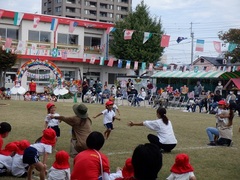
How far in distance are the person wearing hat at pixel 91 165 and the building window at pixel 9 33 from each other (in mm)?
32438

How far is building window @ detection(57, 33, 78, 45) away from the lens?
3761 centimetres

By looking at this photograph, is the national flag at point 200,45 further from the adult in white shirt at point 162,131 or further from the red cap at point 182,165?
the red cap at point 182,165

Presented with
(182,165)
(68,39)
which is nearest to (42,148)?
(182,165)

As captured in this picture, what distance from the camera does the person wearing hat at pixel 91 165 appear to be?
435 centimetres

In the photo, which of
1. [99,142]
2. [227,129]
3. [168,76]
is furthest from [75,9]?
[99,142]

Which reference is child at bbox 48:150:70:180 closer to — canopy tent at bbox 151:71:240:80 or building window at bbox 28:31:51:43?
canopy tent at bbox 151:71:240:80

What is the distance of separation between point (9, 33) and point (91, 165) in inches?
1303

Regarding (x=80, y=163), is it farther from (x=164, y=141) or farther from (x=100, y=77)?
(x=100, y=77)

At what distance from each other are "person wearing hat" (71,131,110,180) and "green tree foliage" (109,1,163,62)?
33739mm

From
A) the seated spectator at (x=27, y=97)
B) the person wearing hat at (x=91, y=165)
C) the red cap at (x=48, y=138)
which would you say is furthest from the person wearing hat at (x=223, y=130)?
the seated spectator at (x=27, y=97)

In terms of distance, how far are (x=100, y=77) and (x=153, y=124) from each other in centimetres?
3287

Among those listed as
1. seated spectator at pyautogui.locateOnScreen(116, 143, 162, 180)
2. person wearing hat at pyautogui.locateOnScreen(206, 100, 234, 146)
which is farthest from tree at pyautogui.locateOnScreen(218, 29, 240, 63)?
seated spectator at pyautogui.locateOnScreen(116, 143, 162, 180)

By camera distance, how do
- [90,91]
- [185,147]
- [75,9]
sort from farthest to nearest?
[75,9] < [90,91] < [185,147]

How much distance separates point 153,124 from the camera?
28.4ft
